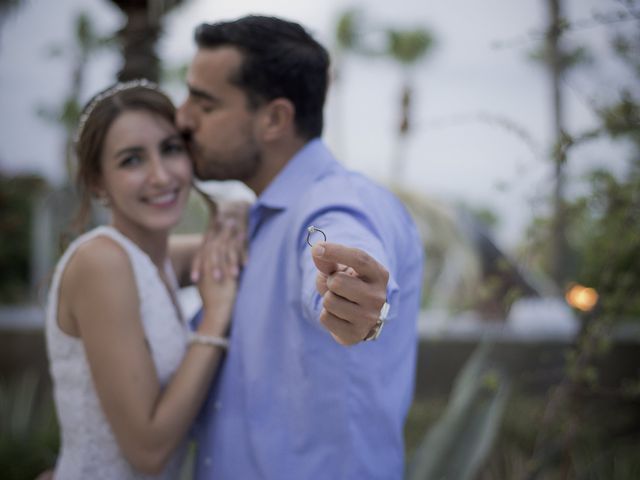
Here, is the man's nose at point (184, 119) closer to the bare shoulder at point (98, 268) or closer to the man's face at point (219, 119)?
the man's face at point (219, 119)

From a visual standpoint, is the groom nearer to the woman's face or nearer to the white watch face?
the woman's face

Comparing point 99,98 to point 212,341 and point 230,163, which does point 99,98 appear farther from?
point 212,341

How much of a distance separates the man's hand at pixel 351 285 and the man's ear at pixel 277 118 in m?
1.01

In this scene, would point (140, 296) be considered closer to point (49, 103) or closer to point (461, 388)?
point (461, 388)

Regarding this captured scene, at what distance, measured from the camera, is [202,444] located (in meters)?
2.06

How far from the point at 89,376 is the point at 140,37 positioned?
295cm

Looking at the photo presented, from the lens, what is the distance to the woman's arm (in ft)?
6.26

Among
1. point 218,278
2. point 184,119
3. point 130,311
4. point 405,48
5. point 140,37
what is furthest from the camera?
point 405,48

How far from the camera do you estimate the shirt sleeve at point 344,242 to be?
1.35 metres

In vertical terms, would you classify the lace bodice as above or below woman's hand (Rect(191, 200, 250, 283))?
below

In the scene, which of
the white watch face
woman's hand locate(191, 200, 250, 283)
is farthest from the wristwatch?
woman's hand locate(191, 200, 250, 283)

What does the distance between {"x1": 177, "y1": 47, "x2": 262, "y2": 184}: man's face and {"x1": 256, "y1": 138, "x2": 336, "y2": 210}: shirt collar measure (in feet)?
0.41

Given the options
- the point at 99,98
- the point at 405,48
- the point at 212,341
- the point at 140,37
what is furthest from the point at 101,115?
the point at 405,48

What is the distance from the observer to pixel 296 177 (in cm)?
205
